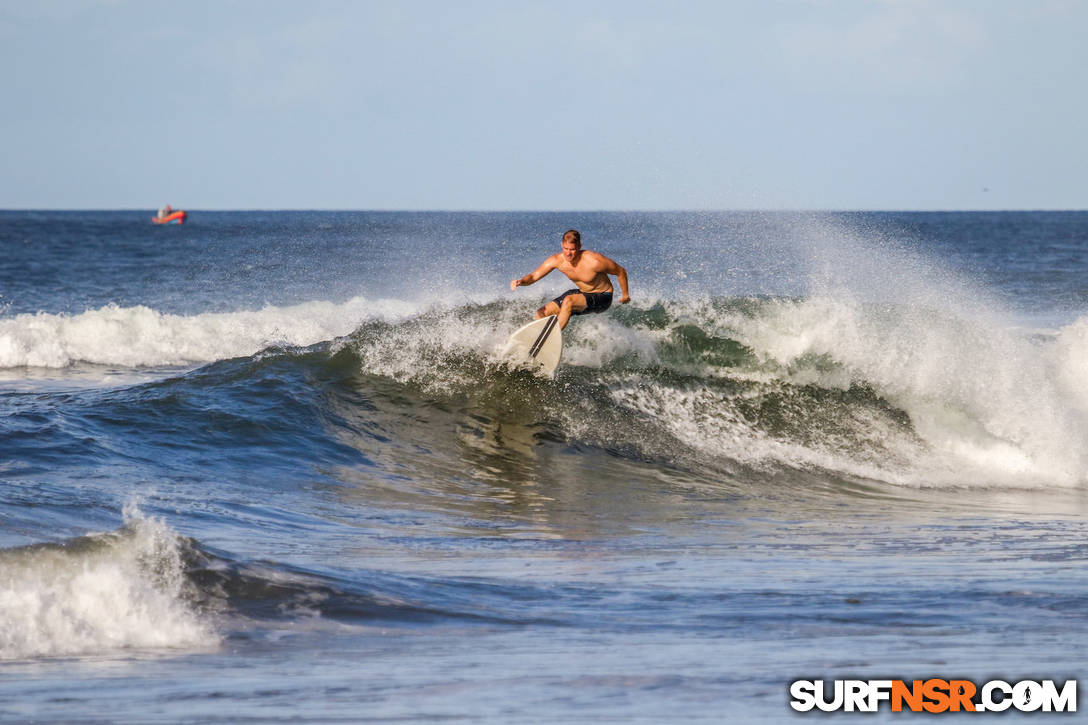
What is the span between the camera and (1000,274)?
36.0 m

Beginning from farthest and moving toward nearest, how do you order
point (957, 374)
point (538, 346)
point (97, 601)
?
point (538, 346) → point (957, 374) → point (97, 601)

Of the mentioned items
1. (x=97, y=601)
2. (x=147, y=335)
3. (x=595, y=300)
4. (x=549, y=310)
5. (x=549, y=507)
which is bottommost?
(x=549, y=507)

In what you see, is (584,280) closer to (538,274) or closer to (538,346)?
(538,274)

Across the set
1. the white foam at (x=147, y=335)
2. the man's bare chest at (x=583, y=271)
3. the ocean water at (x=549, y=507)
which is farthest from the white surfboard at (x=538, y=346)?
the white foam at (x=147, y=335)

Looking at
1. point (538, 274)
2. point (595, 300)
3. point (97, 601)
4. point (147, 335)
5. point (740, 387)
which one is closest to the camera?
point (97, 601)

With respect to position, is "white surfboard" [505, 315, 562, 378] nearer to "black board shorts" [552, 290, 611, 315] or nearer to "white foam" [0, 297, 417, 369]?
"black board shorts" [552, 290, 611, 315]

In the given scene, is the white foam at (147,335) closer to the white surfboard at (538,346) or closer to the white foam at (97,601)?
the white surfboard at (538,346)

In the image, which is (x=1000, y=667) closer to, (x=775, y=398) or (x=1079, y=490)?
(x=1079, y=490)

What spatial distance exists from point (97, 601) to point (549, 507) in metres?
4.16

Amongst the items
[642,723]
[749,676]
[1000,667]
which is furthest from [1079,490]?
[642,723]

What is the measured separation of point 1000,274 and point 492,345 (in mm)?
27013

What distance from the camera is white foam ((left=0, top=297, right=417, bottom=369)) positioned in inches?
662


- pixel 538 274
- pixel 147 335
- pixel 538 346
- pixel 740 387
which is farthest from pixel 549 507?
pixel 147 335

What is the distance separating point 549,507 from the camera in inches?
355
